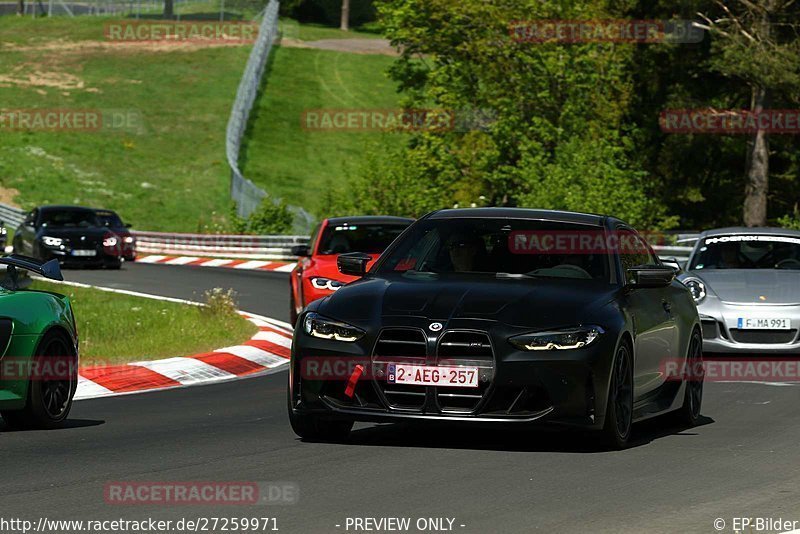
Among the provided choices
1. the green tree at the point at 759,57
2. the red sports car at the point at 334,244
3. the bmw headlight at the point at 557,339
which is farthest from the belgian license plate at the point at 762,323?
the green tree at the point at 759,57

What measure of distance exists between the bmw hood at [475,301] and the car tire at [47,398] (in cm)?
208

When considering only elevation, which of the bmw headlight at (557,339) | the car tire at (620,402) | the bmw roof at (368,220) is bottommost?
the bmw roof at (368,220)

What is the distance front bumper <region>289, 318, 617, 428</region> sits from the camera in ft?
32.8

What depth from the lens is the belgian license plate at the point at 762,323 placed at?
17688 mm

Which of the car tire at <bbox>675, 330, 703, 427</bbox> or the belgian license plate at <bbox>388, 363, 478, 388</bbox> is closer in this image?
the belgian license plate at <bbox>388, 363, 478, 388</bbox>

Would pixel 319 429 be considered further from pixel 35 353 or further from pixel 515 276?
pixel 35 353

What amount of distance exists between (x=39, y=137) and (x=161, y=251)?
30.4 meters

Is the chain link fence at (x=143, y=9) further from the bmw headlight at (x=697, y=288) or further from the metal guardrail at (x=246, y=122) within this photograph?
the bmw headlight at (x=697, y=288)

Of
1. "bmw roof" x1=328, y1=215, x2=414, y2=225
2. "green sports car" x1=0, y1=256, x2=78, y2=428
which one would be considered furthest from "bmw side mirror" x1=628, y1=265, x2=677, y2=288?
"bmw roof" x1=328, y1=215, x2=414, y2=225

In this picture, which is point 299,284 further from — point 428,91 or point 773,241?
point 428,91

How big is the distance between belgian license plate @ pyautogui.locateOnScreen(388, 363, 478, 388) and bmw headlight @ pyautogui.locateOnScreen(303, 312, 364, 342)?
0.36 m

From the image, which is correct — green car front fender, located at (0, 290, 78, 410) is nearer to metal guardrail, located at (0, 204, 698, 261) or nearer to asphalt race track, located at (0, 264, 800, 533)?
asphalt race track, located at (0, 264, 800, 533)

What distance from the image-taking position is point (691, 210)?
63375mm

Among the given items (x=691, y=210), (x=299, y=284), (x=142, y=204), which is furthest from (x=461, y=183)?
(x=299, y=284)
